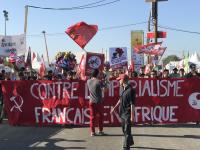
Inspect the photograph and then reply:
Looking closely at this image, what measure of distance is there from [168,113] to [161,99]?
0.47 metres

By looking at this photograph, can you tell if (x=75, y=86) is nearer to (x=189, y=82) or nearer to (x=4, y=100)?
(x=4, y=100)

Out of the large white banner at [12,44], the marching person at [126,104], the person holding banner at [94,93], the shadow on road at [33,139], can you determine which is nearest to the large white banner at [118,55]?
the large white banner at [12,44]

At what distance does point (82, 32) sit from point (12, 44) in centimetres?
954

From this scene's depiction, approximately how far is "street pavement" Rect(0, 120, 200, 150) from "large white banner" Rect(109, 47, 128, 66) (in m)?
9.06

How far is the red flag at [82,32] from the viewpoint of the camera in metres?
15.3

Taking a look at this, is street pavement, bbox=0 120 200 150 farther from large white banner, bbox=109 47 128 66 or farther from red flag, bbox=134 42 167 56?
large white banner, bbox=109 47 128 66

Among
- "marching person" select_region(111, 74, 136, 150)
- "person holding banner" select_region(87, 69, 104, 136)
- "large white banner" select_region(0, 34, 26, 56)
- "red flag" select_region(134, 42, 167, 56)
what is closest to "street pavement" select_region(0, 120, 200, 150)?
"person holding banner" select_region(87, 69, 104, 136)

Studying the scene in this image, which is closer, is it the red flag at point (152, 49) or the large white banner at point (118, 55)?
the red flag at point (152, 49)

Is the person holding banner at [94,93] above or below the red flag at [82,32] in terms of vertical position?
below

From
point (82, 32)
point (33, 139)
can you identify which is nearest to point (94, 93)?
point (33, 139)

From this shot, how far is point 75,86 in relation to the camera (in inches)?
581

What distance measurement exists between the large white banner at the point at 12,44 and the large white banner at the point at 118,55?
14.4ft

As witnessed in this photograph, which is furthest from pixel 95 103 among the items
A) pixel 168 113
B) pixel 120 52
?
pixel 120 52

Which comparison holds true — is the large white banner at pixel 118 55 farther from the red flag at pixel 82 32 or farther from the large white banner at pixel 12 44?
the red flag at pixel 82 32
